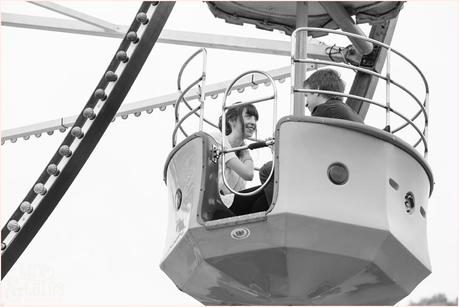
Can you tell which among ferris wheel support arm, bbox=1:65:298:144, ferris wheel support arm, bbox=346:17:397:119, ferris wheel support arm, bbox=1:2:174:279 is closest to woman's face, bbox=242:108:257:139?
ferris wheel support arm, bbox=1:2:174:279

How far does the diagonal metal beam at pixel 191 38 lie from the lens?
25.0 metres

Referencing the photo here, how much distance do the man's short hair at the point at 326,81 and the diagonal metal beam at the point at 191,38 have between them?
7537 millimetres

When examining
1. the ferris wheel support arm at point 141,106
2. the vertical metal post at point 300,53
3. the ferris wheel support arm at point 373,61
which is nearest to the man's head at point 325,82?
the vertical metal post at point 300,53

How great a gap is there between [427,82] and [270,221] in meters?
2.89

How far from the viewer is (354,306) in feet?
59.8

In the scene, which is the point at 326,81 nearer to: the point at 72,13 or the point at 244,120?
the point at 244,120

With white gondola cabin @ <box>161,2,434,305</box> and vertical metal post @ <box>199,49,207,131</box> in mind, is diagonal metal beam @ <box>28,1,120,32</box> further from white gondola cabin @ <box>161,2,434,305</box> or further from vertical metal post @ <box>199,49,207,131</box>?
vertical metal post @ <box>199,49,207,131</box>

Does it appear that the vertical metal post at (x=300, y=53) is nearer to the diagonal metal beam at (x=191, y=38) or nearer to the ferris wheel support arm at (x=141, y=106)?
the ferris wheel support arm at (x=141, y=106)

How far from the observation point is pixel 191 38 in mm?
25234

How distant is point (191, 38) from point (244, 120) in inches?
317

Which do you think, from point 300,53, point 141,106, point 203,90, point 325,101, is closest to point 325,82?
point 325,101

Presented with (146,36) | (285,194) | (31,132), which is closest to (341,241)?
(285,194)

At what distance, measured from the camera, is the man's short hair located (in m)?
17.2

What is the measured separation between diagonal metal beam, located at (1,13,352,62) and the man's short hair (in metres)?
7.54
